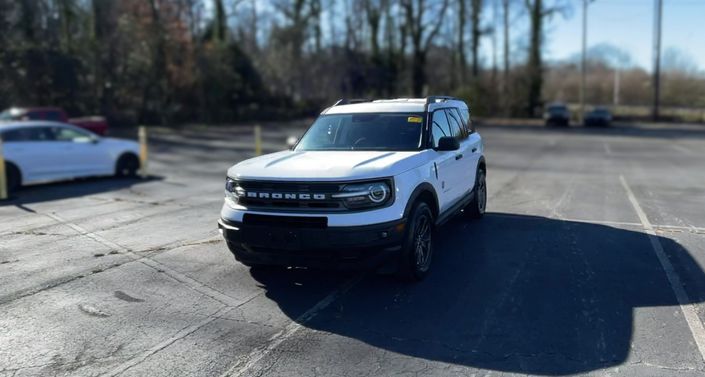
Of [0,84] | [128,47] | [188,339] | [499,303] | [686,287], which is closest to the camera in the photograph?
[188,339]

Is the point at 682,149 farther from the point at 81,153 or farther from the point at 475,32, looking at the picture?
the point at 475,32

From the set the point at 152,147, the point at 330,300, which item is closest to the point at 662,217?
the point at 330,300

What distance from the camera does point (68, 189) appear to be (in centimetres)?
1289

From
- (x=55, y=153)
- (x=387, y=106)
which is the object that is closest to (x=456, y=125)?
(x=387, y=106)

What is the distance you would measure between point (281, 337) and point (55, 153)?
34.4 ft

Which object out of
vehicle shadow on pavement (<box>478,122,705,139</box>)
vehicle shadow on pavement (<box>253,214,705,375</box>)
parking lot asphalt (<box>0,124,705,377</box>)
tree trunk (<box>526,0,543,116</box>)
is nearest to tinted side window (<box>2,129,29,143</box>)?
parking lot asphalt (<box>0,124,705,377</box>)

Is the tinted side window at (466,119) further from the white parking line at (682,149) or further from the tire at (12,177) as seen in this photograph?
the white parking line at (682,149)

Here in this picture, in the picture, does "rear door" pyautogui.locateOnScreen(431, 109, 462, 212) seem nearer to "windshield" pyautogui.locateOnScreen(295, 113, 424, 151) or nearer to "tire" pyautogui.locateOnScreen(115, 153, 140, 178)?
"windshield" pyautogui.locateOnScreen(295, 113, 424, 151)

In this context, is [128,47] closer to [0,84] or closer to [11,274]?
[0,84]

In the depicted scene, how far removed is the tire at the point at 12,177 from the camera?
1248 cm

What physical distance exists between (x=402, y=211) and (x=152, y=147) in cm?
2114

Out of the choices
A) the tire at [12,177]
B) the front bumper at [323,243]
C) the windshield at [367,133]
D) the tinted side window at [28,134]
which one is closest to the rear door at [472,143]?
the windshield at [367,133]

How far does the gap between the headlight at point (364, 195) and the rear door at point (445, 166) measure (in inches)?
51.2

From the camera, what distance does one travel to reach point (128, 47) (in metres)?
36.7
